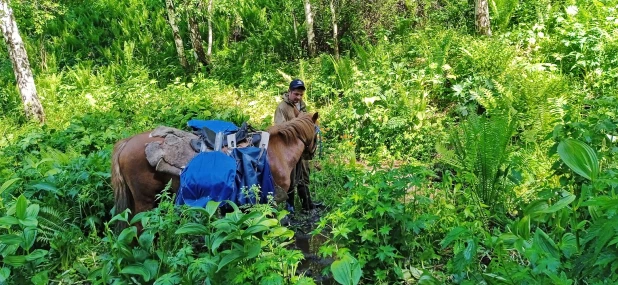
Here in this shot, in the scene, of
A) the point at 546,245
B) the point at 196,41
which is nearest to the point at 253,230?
the point at 546,245

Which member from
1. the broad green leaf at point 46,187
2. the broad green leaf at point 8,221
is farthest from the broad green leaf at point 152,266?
the broad green leaf at point 46,187

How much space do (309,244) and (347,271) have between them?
75.7 inches

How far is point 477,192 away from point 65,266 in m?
3.82

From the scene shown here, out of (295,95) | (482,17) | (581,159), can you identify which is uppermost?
(482,17)

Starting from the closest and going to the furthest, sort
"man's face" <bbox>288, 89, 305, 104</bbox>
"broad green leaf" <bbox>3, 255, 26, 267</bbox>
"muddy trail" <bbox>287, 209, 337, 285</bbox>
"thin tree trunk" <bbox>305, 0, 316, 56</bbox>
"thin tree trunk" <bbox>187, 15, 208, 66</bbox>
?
"broad green leaf" <bbox>3, 255, 26, 267</bbox>, "muddy trail" <bbox>287, 209, 337, 285</bbox>, "man's face" <bbox>288, 89, 305, 104</bbox>, "thin tree trunk" <bbox>305, 0, 316, 56</bbox>, "thin tree trunk" <bbox>187, 15, 208, 66</bbox>

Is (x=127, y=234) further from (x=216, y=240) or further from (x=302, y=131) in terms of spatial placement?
(x=302, y=131)

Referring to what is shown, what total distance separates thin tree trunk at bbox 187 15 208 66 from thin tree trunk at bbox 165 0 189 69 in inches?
12.3

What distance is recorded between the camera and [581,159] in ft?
8.45

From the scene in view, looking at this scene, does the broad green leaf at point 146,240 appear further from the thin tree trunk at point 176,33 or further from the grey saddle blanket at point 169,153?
the thin tree trunk at point 176,33

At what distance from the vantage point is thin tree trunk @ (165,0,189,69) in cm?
1038

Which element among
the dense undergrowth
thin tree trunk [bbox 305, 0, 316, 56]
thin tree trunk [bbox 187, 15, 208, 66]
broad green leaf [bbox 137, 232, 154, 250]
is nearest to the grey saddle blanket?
the dense undergrowth

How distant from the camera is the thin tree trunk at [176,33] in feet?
34.1

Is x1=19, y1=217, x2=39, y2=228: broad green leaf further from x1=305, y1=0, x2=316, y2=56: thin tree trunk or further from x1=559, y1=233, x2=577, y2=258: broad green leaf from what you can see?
x1=305, y1=0, x2=316, y2=56: thin tree trunk

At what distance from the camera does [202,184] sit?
363 cm
